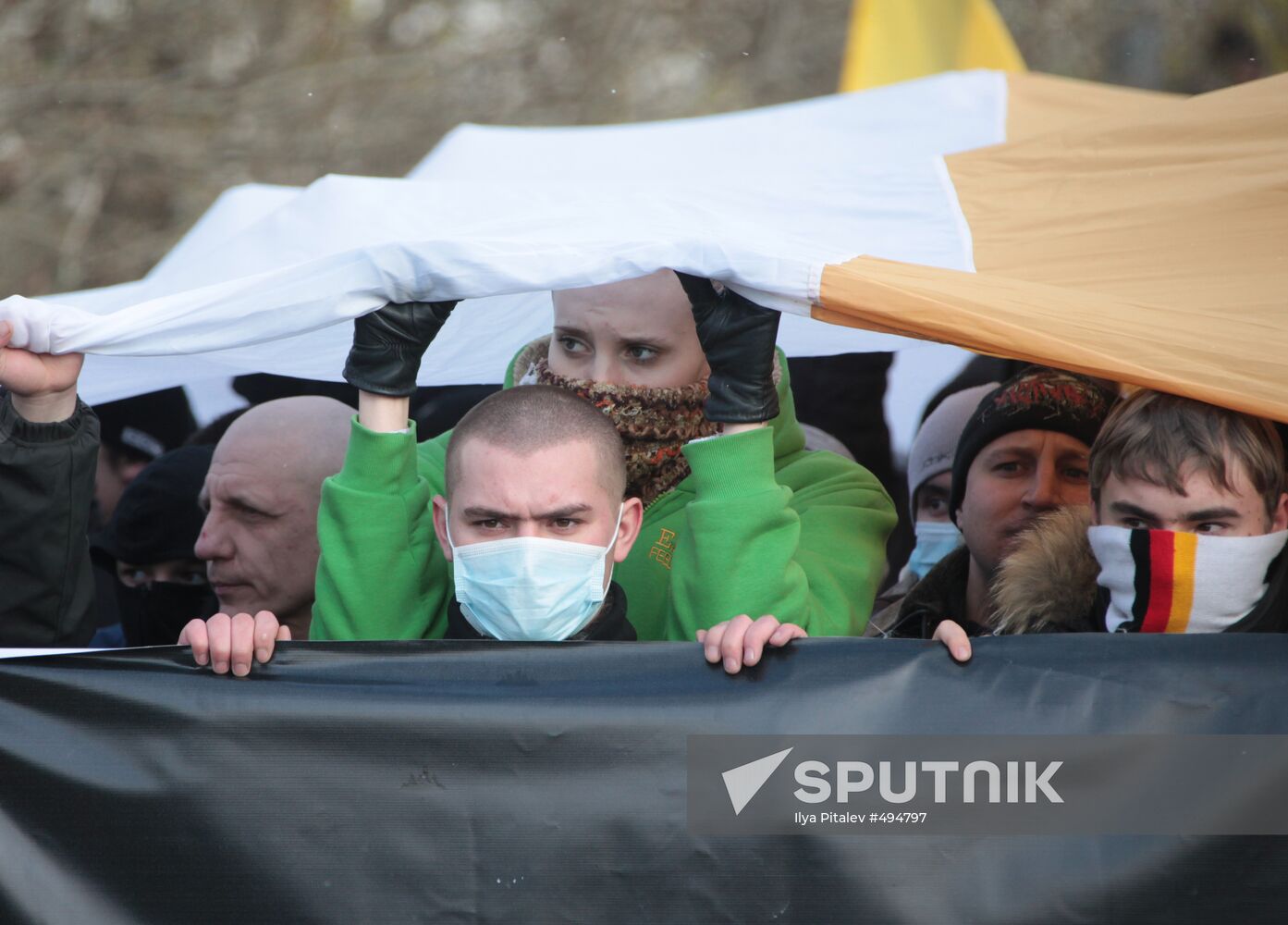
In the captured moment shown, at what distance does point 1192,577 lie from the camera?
8.37 ft

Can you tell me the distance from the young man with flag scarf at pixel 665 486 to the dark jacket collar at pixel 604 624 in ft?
0.33

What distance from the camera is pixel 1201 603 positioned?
8.40ft

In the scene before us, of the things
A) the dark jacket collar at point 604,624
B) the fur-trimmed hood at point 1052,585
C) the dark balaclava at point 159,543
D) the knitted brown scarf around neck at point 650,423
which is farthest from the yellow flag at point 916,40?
the dark jacket collar at point 604,624

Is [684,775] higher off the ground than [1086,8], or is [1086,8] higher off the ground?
[1086,8]

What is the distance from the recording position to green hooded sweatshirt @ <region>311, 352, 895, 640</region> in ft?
8.82

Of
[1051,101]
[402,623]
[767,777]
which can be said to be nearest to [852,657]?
[767,777]

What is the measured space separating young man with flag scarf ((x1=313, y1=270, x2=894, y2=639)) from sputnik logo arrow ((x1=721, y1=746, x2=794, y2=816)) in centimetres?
38

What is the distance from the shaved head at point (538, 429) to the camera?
2.74m

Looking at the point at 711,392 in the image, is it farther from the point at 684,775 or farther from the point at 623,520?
the point at 684,775

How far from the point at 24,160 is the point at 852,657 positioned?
9579mm

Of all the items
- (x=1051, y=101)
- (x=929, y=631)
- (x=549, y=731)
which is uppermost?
(x=1051, y=101)

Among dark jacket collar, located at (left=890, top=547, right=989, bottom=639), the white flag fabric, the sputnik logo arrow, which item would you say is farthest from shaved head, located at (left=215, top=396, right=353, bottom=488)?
the sputnik logo arrow

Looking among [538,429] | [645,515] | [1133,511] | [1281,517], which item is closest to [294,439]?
[645,515]

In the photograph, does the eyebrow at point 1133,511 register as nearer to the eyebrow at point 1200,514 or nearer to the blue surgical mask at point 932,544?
the eyebrow at point 1200,514
